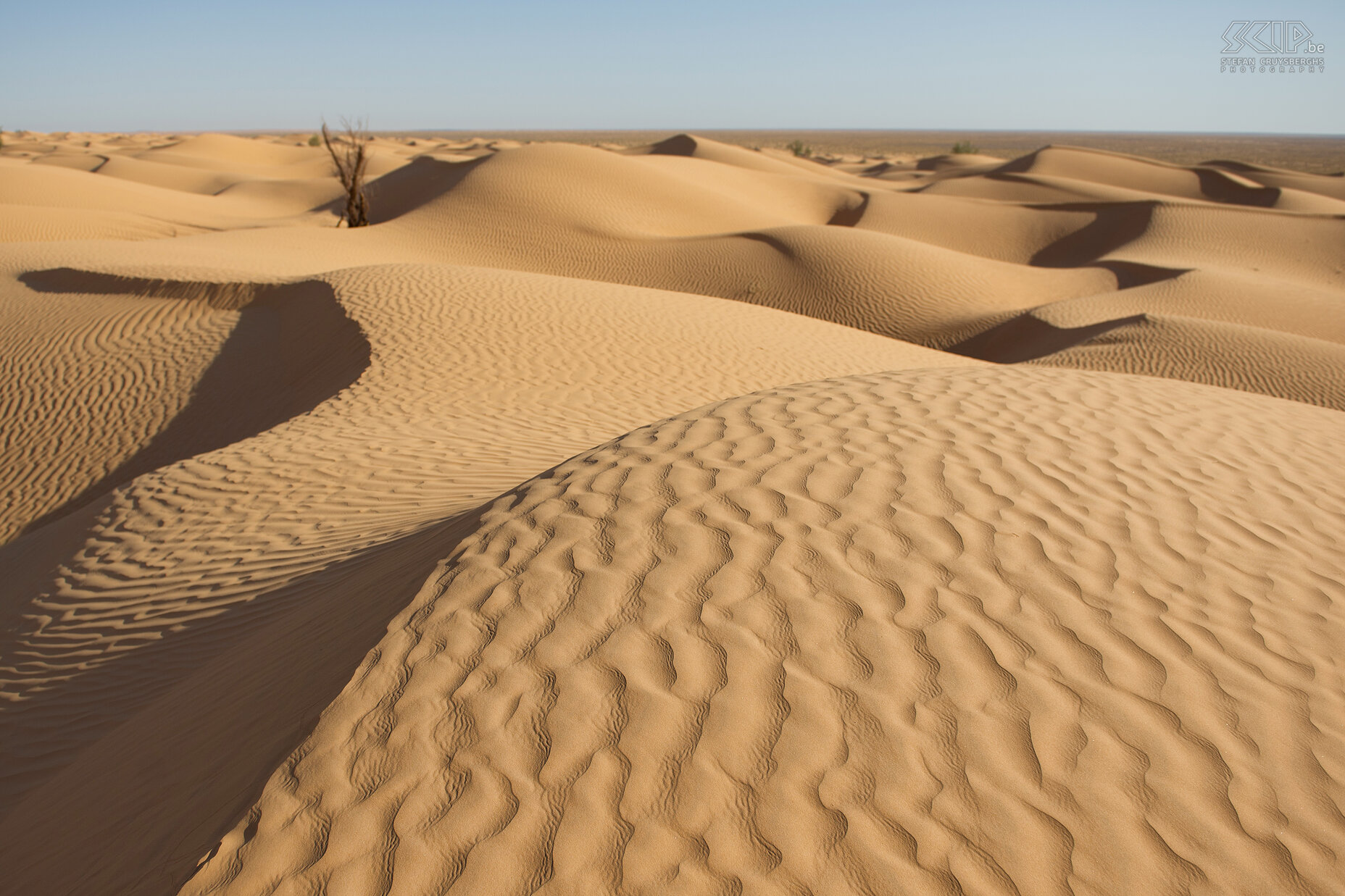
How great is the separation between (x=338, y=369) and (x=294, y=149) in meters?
52.1

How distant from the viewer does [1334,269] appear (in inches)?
888

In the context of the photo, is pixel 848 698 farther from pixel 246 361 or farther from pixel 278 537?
pixel 246 361

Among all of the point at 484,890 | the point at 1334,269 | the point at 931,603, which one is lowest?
the point at 1334,269

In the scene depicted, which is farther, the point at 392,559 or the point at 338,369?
the point at 338,369

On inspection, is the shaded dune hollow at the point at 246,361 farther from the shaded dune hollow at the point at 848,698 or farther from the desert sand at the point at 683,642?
the shaded dune hollow at the point at 848,698

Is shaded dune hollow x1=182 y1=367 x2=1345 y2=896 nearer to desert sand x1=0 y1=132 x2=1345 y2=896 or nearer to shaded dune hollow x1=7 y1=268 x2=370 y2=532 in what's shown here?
desert sand x1=0 y1=132 x2=1345 y2=896

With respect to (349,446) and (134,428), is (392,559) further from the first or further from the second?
(134,428)

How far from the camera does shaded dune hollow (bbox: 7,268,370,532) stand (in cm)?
952

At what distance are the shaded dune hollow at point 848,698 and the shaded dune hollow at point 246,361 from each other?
7039 millimetres

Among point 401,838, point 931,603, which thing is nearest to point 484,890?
point 401,838

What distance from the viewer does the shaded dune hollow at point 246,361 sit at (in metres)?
9.52

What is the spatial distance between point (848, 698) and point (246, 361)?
1069 cm

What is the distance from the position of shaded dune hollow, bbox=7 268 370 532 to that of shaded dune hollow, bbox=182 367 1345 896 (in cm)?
704

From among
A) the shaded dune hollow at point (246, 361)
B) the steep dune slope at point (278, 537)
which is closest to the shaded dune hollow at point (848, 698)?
the steep dune slope at point (278, 537)
